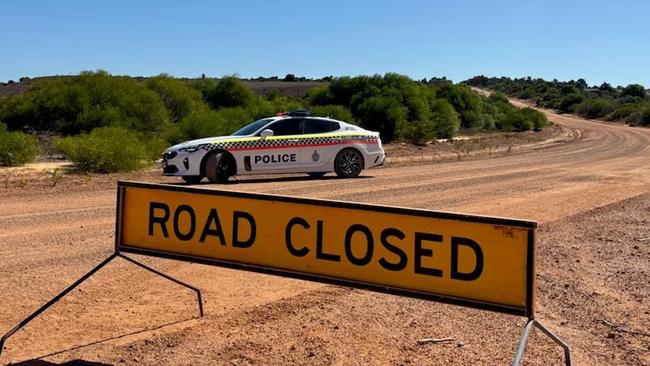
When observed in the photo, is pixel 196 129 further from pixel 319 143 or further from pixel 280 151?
pixel 280 151

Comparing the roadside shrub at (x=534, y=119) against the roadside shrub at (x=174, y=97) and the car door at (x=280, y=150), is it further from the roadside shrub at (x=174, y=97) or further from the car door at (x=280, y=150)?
the car door at (x=280, y=150)

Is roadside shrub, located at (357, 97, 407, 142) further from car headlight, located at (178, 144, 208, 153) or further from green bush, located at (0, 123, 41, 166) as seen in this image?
car headlight, located at (178, 144, 208, 153)

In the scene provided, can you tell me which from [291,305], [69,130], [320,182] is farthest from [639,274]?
[69,130]

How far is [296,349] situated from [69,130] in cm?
2270

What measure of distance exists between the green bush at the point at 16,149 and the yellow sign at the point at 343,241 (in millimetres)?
15233

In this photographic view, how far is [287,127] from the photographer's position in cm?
1678

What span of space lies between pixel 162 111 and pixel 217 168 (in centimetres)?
1294

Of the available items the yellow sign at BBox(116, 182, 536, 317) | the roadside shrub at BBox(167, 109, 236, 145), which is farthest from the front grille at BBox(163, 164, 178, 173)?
the yellow sign at BBox(116, 182, 536, 317)

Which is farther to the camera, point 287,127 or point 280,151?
point 287,127

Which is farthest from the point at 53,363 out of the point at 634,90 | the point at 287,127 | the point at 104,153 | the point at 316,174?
the point at 634,90

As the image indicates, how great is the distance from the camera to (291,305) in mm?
6293

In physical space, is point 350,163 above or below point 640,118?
below

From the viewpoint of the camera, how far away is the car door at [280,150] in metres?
16.3

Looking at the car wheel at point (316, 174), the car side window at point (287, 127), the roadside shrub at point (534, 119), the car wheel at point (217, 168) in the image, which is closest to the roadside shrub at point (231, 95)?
the car wheel at point (316, 174)
